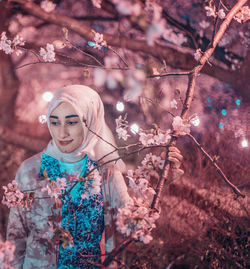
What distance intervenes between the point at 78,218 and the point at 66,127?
1.80 ft

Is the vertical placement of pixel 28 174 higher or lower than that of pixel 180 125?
lower

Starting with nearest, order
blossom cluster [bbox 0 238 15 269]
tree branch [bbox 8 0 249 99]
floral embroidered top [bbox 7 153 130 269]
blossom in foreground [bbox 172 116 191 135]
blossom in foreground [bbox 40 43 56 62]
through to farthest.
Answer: blossom cluster [bbox 0 238 15 269] → blossom in foreground [bbox 172 116 191 135] → floral embroidered top [bbox 7 153 130 269] → blossom in foreground [bbox 40 43 56 62] → tree branch [bbox 8 0 249 99]

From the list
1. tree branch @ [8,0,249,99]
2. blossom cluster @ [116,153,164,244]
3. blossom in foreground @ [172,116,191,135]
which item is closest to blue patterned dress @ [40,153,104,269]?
blossom cluster @ [116,153,164,244]

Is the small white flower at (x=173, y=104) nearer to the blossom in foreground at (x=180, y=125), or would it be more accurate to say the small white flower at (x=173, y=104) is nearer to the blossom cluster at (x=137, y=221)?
the blossom in foreground at (x=180, y=125)

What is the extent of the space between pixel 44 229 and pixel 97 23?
1.70 meters

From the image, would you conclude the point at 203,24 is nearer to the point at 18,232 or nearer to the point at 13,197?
the point at 13,197

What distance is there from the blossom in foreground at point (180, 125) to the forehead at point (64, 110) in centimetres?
56

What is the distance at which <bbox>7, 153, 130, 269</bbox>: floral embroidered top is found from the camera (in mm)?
1427

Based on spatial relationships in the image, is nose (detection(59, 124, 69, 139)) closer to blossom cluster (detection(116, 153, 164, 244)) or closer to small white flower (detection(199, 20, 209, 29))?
blossom cluster (detection(116, 153, 164, 244))

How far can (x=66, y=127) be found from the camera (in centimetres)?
139

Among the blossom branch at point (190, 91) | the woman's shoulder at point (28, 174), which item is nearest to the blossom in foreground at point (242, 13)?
the blossom branch at point (190, 91)

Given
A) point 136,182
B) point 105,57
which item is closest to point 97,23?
point 105,57

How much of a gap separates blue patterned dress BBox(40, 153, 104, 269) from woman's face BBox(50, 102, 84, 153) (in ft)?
0.49

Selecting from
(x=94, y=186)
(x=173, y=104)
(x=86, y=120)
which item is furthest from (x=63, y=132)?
(x=173, y=104)
